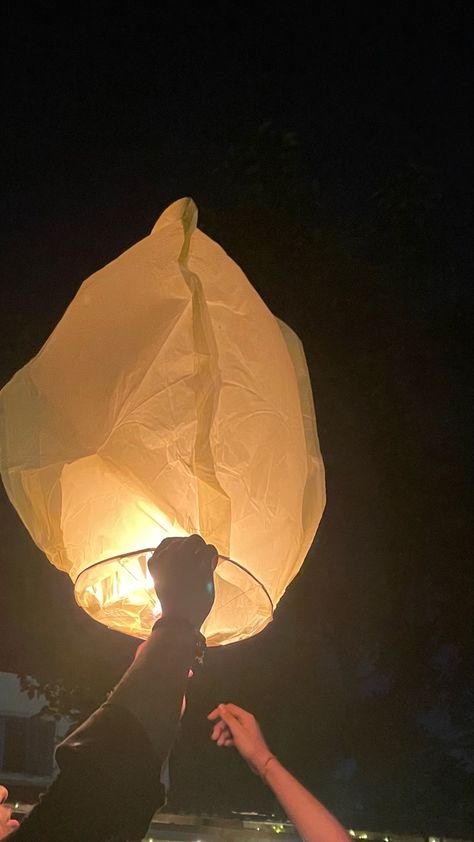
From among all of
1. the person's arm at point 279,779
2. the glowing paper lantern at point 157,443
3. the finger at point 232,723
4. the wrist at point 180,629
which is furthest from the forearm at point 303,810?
the wrist at point 180,629

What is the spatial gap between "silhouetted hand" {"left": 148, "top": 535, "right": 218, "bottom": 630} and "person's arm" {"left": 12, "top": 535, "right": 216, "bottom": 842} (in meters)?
0.04

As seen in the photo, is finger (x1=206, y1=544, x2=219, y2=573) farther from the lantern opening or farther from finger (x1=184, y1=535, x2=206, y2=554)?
the lantern opening

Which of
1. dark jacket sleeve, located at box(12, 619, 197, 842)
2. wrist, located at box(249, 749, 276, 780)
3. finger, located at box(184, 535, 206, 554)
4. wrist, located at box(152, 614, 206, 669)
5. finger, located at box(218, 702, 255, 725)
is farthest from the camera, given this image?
finger, located at box(218, 702, 255, 725)

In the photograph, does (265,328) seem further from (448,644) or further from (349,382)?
(448,644)

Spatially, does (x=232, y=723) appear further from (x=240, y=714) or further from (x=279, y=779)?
(x=279, y=779)

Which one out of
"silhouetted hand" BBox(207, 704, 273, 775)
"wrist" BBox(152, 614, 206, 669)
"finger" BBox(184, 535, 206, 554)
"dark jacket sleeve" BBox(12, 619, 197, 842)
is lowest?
"silhouetted hand" BBox(207, 704, 273, 775)

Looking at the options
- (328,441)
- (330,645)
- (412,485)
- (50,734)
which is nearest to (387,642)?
(330,645)

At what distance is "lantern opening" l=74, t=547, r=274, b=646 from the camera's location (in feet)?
4.22

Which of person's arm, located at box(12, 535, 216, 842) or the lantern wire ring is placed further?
the lantern wire ring

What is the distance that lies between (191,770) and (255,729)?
4200 millimetres

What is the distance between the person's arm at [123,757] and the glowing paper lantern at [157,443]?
368mm

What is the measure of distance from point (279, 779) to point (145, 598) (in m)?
0.70

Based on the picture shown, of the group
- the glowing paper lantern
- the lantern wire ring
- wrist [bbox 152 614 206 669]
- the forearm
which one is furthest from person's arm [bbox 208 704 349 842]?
wrist [bbox 152 614 206 669]

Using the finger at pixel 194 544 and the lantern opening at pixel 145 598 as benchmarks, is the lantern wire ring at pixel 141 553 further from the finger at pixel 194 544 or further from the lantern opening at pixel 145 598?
the finger at pixel 194 544
